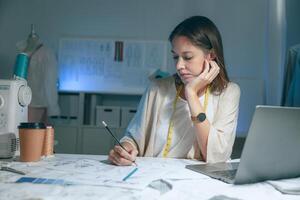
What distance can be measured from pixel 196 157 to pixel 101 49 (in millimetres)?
2212

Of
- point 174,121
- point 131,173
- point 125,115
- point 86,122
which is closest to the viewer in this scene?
point 131,173

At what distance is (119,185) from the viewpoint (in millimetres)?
764

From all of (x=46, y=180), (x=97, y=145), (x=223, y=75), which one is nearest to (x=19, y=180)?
(x=46, y=180)

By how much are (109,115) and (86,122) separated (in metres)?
0.29

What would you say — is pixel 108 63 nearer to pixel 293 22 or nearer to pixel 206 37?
pixel 293 22

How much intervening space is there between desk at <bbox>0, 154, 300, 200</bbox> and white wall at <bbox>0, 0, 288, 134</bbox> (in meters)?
2.34

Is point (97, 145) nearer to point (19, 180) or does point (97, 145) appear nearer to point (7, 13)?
point (7, 13)

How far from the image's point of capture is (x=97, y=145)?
9.76ft

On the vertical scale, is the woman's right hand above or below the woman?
below

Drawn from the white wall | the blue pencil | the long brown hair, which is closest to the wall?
the white wall

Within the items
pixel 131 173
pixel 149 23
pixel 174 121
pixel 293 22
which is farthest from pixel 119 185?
pixel 149 23

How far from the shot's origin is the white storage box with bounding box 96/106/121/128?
9.97 ft

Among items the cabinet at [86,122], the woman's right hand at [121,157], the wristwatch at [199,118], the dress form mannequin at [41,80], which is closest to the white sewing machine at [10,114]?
the woman's right hand at [121,157]

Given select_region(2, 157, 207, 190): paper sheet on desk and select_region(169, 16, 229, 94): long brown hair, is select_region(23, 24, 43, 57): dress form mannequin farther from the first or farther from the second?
select_region(2, 157, 207, 190): paper sheet on desk
